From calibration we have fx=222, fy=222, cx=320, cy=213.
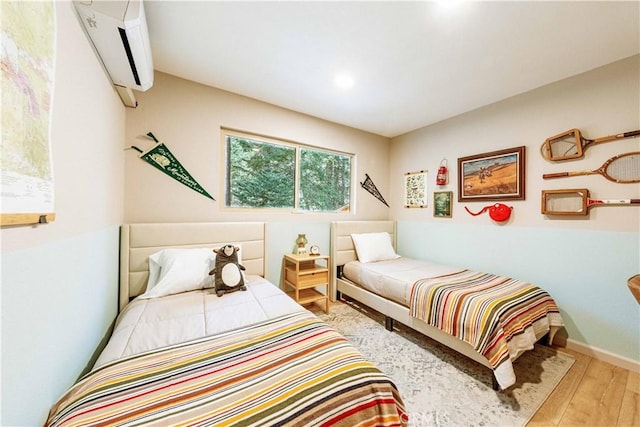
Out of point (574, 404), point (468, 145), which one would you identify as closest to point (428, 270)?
Result: point (574, 404)

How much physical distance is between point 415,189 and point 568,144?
5.30 feet

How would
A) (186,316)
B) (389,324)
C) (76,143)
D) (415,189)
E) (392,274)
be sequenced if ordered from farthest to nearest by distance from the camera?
(415,189)
(392,274)
(389,324)
(186,316)
(76,143)

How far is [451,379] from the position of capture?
1.67 metres

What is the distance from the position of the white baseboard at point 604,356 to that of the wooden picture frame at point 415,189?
1.97 metres

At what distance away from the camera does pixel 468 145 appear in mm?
2789

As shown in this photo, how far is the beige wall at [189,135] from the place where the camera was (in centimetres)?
202

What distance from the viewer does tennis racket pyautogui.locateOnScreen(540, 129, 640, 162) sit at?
1.92 m

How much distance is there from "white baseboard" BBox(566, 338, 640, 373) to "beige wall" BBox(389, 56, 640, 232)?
41.3 inches

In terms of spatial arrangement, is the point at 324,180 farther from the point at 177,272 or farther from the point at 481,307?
the point at 481,307

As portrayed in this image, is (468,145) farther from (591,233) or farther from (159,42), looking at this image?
(159,42)

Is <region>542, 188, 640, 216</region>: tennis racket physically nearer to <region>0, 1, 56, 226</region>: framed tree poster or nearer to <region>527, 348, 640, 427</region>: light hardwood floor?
<region>527, 348, 640, 427</region>: light hardwood floor

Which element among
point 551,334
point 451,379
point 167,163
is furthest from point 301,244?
point 551,334

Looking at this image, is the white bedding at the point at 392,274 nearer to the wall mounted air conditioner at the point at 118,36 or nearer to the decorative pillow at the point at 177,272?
the decorative pillow at the point at 177,272

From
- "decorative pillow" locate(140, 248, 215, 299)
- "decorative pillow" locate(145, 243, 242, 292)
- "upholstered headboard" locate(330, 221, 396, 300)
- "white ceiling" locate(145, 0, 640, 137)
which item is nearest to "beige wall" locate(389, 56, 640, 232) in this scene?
"white ceiling" locate(145, 0, 640, 137)
